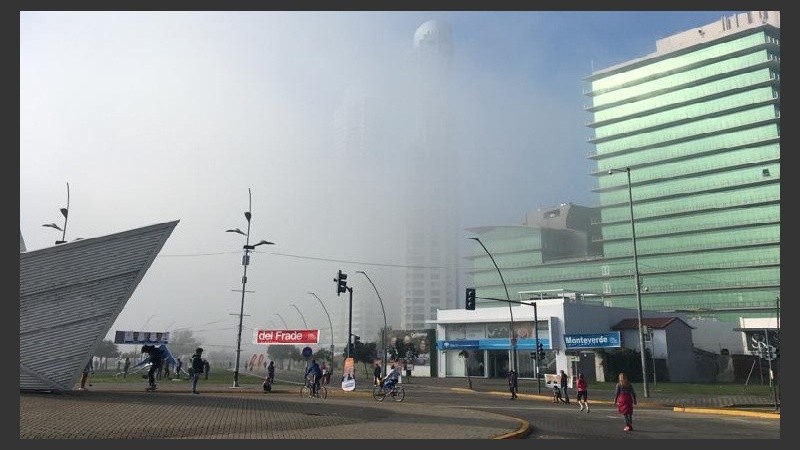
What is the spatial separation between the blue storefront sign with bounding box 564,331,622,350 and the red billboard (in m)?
20.3

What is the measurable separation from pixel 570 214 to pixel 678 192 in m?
37.7

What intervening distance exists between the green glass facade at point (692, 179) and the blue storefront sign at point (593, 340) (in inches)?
1964

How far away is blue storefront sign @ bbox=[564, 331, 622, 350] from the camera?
44594mm

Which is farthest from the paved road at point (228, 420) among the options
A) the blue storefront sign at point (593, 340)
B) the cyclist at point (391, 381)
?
the blue storefront sign at point (593, 340)

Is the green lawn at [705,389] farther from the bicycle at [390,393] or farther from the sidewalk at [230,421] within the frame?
the sidewalk at [230,421]

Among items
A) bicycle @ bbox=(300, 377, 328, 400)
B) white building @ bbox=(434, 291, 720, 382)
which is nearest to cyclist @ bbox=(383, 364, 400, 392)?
bicycle @ bbox=(300, 377, 328, 400)

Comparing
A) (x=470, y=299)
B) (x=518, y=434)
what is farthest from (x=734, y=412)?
(x=470, y=299)

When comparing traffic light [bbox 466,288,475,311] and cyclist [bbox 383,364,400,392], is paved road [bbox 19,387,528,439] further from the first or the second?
traffic light [bbox 466,288,475,311]

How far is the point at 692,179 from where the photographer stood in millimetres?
107438

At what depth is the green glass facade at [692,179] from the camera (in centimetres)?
9819

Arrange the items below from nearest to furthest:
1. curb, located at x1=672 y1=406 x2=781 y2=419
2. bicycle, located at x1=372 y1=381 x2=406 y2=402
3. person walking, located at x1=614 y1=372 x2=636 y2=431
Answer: person walking, located at x1=614 y1=372 x2=636 y2=431 < curb, located at x1=672 y1=406 x2=781 y2=419 < bicycle, located at x1=372 y1=381 x2=406 y2=402

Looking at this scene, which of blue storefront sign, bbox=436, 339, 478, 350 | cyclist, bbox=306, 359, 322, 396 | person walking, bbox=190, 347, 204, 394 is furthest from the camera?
blue storefront sign, bbox=436, 339, 478, 350

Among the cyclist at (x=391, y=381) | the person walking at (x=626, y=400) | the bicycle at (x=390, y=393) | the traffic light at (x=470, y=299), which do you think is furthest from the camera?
the traffic light at (x=470, y=299)

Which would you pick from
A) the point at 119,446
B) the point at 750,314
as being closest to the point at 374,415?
the point at 119,446
